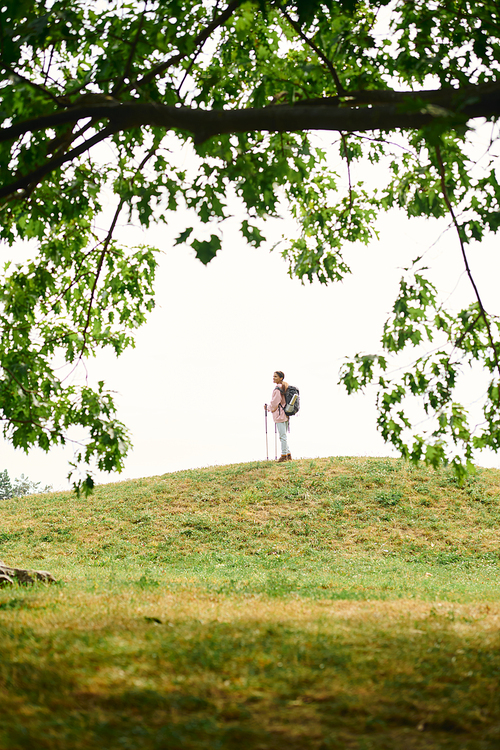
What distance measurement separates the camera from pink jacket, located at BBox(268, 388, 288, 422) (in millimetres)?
20469

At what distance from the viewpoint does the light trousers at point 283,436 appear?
68.3ft

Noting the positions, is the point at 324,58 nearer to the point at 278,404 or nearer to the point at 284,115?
the point at 284,115

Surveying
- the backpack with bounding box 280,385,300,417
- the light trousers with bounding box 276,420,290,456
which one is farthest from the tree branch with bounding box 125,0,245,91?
the light trousers with bounding box 276,420,290,456

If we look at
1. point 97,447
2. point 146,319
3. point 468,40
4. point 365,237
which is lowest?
point 97,447

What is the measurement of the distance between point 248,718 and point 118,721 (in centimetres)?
84

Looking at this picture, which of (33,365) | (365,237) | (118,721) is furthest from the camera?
(365,237)

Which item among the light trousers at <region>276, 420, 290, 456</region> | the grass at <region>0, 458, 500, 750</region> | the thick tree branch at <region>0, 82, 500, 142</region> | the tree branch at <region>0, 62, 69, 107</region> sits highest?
the tree branch at <region>0, 62, 69, 107</region>

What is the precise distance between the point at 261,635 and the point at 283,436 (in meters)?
15.5

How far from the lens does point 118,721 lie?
380 centimetres

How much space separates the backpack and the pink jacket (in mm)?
132

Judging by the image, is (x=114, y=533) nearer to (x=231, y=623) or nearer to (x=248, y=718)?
(x=231, y=623)

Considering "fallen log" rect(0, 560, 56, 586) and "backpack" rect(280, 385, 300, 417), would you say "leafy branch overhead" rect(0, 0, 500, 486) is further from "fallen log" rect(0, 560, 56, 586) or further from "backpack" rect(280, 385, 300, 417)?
"backpack" rect(280, 385, 300, 417)

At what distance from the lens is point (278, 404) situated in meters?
20.5

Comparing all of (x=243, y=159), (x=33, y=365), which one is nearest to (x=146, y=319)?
(x=33, y=365)
